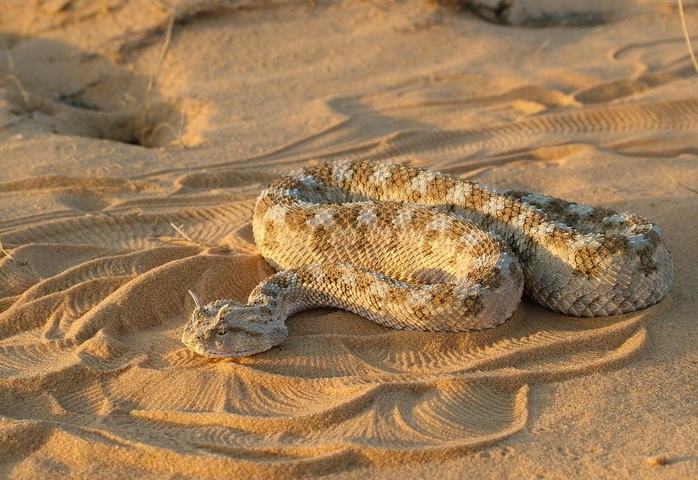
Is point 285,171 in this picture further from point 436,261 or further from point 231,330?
point 231,330

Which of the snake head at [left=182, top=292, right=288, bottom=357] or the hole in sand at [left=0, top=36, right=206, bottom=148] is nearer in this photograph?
the snake head at [left=182, top=292, right=288, bottom=357]

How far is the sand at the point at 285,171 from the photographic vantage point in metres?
4.46

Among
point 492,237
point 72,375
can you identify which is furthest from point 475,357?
point 72,375

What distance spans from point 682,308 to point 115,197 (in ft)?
16.5

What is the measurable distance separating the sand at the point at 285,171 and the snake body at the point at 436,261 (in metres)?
0.15

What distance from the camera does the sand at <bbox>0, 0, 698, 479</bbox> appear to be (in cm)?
446

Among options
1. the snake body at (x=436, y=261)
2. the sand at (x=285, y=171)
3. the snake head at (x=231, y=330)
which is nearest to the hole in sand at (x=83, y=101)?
the sand at (x=285, y=171)

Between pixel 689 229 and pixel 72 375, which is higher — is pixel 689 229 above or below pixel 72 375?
below

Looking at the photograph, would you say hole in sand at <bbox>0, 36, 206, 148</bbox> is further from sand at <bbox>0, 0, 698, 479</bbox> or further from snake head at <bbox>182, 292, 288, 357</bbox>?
snake head at <bbox>182, 292, 288, 357</bbox>

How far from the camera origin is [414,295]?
18.2ft

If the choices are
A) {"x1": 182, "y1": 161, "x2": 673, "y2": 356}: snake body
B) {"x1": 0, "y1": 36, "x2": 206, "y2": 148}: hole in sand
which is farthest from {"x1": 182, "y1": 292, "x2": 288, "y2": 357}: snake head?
{"x1": 0, "y1": 36, "x2": 206, "y2": 148}: hole in sand

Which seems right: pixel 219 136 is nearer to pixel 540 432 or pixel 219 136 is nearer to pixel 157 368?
pixel 157 368

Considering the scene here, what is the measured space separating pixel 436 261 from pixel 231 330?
5.51 ft

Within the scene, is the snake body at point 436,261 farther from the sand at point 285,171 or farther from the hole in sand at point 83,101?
the hole in sand at point 83,101
